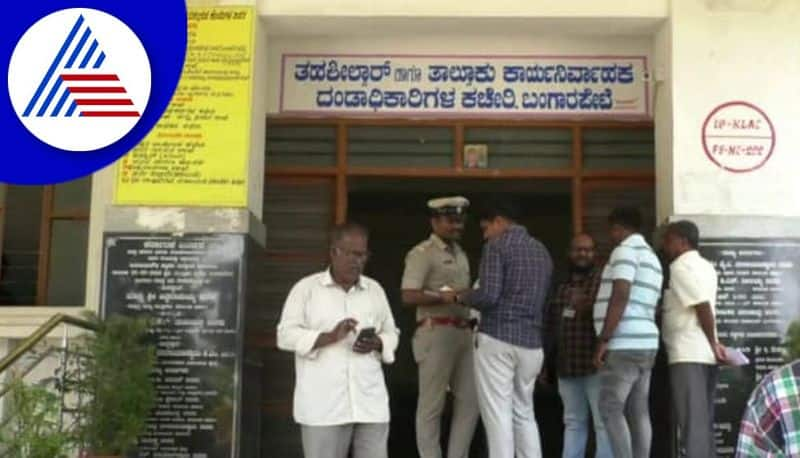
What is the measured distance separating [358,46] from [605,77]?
5.61 feet

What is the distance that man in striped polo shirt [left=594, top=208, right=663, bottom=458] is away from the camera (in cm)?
595

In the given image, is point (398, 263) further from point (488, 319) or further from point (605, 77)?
point (488, 319)

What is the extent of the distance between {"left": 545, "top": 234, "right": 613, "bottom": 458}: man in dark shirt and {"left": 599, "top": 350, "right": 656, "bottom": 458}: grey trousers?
255mm

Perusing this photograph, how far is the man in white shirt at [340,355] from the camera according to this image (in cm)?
538

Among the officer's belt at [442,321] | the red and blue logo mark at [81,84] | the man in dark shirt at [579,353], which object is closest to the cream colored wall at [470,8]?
the red and blue logo mark at [81,84]

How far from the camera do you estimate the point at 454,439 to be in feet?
21.7

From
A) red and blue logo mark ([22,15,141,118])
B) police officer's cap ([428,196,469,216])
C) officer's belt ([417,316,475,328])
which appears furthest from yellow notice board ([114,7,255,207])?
officer's belt ([417,316,475,328])

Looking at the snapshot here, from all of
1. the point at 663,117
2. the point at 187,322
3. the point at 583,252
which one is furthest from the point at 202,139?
the point at 663,117

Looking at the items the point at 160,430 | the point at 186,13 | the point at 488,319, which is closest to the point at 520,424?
the point at 488,319

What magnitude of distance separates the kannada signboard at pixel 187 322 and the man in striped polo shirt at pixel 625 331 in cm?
215

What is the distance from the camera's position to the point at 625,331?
5.98 meters

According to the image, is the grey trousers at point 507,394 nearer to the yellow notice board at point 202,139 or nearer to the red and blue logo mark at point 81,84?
the yellow notice board at point 202,139

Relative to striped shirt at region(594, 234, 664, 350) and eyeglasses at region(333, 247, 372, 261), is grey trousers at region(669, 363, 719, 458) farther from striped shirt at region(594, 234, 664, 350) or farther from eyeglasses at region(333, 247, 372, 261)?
eyeglasses at region(333, 247, 372, 261)

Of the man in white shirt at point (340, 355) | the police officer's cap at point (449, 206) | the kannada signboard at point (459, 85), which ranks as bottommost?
the man in white shirt at point (340, 355)
